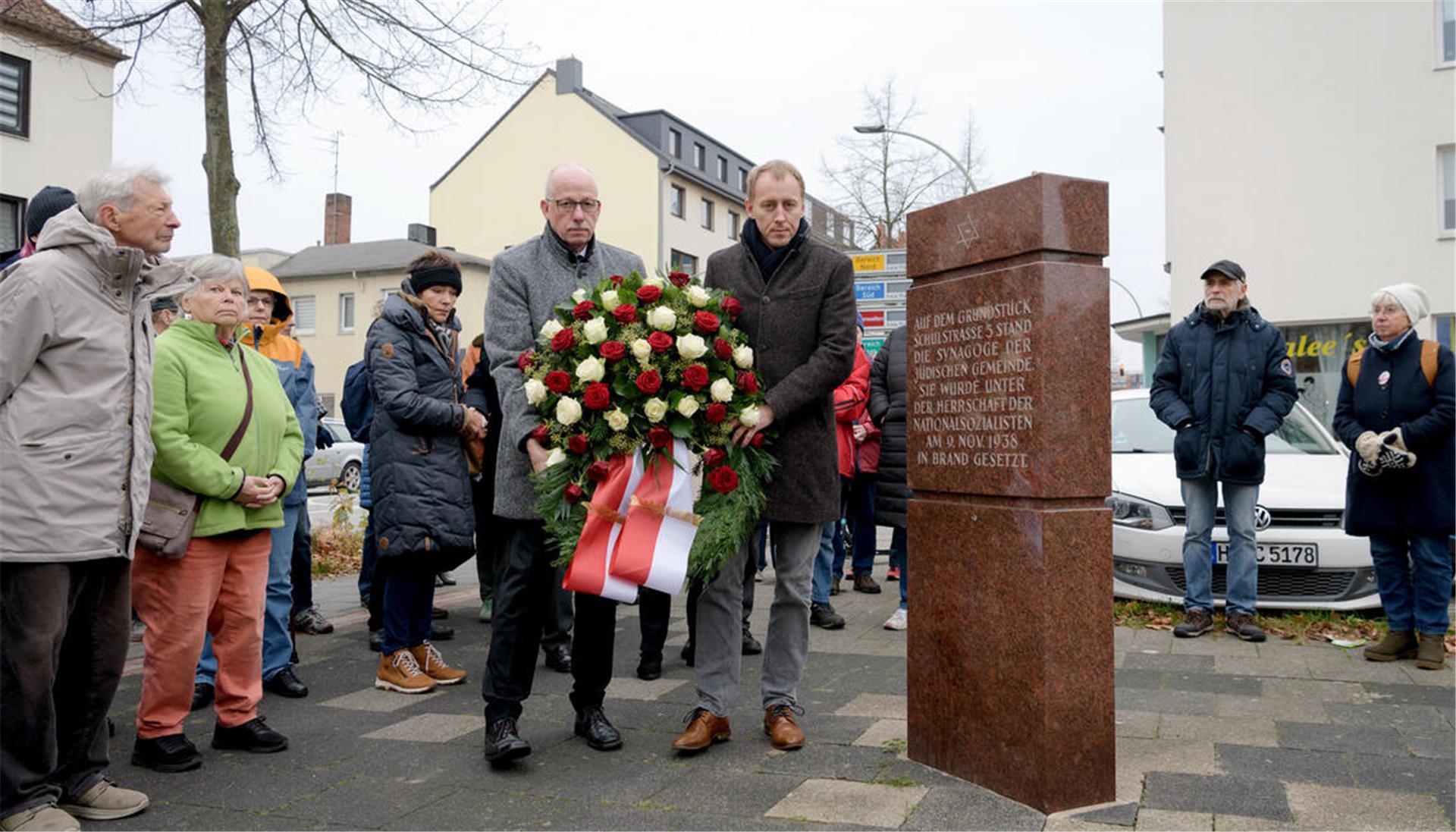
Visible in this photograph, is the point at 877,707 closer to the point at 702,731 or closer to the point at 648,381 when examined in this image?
the point at 702,731

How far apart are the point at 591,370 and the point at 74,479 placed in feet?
5.76

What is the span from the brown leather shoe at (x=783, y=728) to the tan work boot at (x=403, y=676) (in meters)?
1.97

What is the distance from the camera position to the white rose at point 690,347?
4238mm

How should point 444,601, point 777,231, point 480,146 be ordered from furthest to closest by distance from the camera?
point 480,146 → point 444,601 → point 777,231

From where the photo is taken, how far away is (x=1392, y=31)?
75.0 feet

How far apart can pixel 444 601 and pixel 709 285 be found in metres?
4.92

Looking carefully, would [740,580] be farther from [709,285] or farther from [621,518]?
[709,285]

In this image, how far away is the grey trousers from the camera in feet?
15.1

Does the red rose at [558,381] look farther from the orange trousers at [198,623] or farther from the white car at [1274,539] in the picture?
the white car at [1274,539]

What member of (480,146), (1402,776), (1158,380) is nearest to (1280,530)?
(1158,380)

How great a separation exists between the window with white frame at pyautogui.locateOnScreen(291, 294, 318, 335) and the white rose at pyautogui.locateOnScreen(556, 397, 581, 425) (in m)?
46.2

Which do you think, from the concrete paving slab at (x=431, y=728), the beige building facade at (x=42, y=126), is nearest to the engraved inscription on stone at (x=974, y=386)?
the concrete paving slab at (x=431, y=728)

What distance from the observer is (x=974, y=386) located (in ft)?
13.5

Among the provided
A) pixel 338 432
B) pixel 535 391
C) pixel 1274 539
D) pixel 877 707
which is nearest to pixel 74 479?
pixel 535 391
